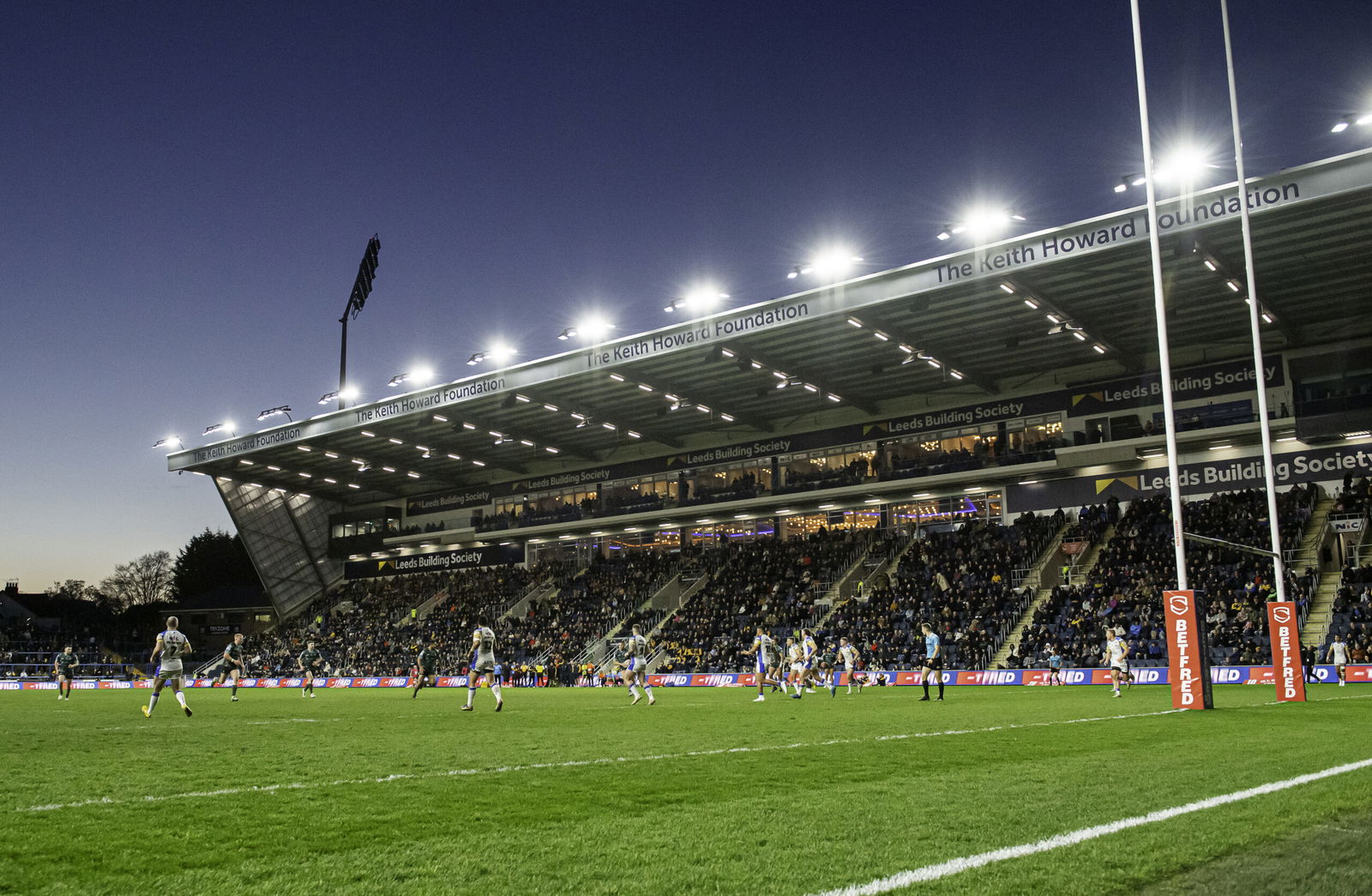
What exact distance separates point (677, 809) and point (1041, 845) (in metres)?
2.43

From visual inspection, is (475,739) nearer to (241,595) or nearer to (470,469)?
(470,469)

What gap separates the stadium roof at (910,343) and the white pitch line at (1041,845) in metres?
24.7

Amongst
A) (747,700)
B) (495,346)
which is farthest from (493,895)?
(495,346)

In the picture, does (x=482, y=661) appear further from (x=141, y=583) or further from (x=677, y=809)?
(x=141, y=583)

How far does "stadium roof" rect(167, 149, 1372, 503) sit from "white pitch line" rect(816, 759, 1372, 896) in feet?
80.9

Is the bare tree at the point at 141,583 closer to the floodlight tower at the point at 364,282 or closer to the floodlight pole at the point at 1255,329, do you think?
the floodlight tower at the point at 364,282

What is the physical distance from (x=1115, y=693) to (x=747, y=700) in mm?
8611

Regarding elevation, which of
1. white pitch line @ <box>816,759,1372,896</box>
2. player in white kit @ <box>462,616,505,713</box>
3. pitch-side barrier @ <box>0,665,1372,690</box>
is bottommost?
pitch-side barrier @ <box>0,665,1372,690</box>

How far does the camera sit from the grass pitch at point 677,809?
477 centimetres

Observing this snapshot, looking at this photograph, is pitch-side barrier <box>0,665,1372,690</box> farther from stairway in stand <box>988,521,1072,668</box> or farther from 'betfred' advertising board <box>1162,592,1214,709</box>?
'betfred' advertising board <box>1162,592,1214,709</box>

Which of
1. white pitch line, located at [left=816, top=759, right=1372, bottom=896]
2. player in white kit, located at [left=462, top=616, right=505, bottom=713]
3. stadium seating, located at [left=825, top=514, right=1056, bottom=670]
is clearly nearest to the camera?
white pitch line, located at [left=816, top=759, right=1372, bottom=896]

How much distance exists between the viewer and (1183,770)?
845 cm

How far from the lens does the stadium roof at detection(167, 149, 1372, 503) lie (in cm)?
3012

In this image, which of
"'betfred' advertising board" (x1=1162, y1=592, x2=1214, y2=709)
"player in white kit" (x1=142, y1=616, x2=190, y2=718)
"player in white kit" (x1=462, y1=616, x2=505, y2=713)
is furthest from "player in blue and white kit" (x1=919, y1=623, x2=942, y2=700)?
"player in white kit" (x1=142, y1=616, x2=190, y2=718)
